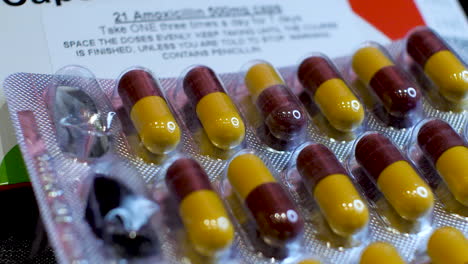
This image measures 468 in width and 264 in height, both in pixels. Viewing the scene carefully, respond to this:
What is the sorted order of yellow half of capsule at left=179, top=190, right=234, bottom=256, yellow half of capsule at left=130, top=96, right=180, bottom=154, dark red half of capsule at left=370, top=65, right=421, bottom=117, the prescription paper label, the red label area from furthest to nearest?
the red label area → the prescription paper label → dark red half of capsule at left=370, top=65, right=421, bottom=117 → yellow half of capsule at left=130, top=96, right=180, bottom=154 → yellow half of capsule at left=179, top=190, right=234, bottom=256

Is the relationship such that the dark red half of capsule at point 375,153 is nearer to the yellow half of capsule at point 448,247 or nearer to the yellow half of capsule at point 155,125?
the yellow half of capsule at point 448,247

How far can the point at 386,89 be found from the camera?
115cm

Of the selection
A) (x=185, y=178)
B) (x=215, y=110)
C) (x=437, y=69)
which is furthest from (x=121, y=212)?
(x=437, y=69)

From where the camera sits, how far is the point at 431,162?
43.1 inches

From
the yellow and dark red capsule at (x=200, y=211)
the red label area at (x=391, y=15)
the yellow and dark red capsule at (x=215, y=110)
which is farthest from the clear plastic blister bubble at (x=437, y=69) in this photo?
the yellow and dark red capsule at (x=200, y=211)

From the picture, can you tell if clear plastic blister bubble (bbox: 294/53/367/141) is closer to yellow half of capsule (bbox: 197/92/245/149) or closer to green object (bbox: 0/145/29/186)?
yellow half of capsule (bbox: 197/92/245/149)

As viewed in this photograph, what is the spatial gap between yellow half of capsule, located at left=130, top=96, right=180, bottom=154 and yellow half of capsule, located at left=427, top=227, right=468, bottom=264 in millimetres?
376

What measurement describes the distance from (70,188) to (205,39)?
452mm

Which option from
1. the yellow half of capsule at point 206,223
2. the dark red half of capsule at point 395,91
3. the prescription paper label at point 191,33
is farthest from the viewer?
the prescription paper label at point 191,33

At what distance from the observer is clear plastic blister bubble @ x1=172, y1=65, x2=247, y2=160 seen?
1.04m

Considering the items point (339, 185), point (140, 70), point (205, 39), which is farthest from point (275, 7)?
point (339, 185)

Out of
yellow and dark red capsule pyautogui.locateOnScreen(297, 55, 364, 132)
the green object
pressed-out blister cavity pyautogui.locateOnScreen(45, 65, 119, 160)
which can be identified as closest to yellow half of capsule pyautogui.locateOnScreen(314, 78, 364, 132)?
yellow and dark red capsule pyautogui.locateOnScreen(297, 55, 364, 132)

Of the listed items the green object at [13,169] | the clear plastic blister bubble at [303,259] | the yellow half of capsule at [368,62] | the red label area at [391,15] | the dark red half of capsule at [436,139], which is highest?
the yellow half of capsule at [368,62]

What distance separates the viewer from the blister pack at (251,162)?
0.94m
